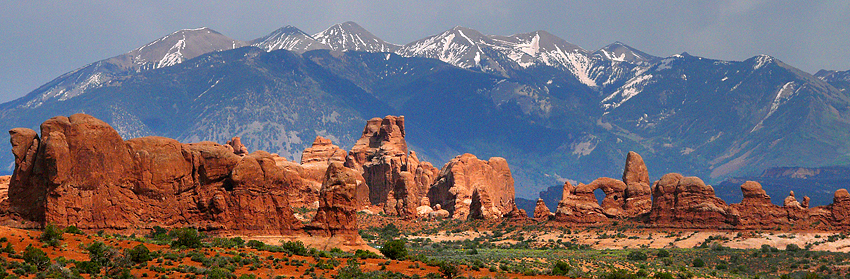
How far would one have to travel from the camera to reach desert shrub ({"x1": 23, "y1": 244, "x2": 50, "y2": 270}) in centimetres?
4919

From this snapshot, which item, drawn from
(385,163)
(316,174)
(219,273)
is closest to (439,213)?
(316,174)

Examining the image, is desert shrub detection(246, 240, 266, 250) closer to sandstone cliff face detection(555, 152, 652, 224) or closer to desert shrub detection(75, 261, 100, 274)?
desert shrub detection(75, 261, 100, 274)

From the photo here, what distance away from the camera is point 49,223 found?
2384 inches

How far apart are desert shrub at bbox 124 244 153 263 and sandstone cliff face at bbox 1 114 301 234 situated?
10561 millimetres

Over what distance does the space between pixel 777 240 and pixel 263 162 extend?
52.8 metres

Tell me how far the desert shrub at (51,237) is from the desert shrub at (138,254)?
15.3 ft

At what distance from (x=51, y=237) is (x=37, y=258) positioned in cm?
548

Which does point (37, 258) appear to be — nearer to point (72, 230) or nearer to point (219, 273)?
point (72, 230)

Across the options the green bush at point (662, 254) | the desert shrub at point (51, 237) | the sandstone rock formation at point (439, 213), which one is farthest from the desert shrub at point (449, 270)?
the sandstone rock formation at point (439, 213)

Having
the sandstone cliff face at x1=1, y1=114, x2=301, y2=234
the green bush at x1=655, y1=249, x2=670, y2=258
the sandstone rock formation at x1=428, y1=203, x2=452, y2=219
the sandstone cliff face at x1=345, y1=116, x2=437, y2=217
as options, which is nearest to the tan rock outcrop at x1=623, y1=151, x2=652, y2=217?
the sandstone rock formation at x1=428, y1=203, x2=452, y2=219

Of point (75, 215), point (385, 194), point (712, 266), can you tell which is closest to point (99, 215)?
point (75, 215)

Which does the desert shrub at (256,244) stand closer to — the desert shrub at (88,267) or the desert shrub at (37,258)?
the desert shrub at (88,267)

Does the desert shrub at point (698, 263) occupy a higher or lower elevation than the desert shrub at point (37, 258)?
higher

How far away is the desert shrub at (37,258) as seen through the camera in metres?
49.2
